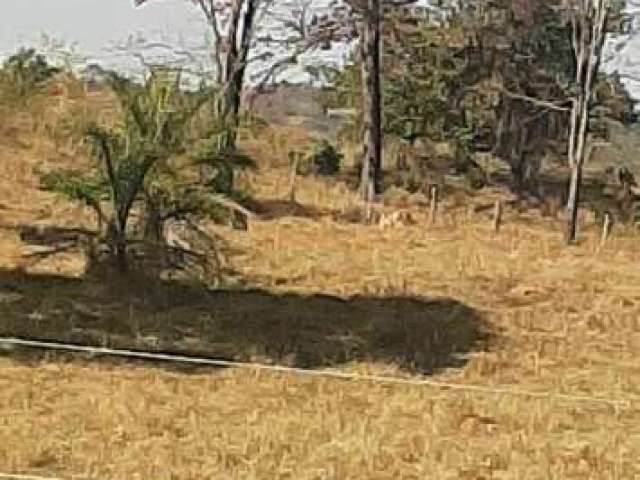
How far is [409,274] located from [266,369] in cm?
563

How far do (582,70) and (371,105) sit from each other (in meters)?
4.25

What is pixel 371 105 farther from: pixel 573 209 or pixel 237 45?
pixel 573 209

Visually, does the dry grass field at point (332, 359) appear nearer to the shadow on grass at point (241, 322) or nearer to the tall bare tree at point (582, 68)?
the shadow on grass at point (241, 322)

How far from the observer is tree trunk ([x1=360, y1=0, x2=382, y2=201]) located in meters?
28.0

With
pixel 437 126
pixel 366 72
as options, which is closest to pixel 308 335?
pixel 366 72

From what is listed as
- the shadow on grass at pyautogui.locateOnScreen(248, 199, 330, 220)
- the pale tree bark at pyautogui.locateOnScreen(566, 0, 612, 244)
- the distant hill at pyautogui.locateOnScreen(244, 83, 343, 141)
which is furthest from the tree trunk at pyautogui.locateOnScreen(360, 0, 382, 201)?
the distant hill at pyautogui.locateOnScreen(244, 83, 343, 141)

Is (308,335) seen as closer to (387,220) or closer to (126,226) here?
(126,226)

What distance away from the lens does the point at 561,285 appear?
19.0 meters

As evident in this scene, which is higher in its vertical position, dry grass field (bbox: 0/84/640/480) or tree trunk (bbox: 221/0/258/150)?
tree trunk (bbox: 221/0/258/150)

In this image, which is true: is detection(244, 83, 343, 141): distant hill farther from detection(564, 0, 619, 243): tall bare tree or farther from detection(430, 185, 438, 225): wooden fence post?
detection(564, 0, 619, 243): tall bare tree

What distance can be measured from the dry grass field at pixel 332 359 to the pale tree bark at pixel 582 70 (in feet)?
6.31

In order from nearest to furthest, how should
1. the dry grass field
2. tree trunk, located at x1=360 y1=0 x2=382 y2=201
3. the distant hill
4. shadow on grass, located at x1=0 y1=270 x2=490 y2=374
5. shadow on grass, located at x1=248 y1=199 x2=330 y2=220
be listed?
the dry grass field
shadow on grass, located at x1=0 y1=270 x2=490 y2=374
shadow on grass, located at x1=248 y1=199 x2=330 y2=220
tree trunk, located at x1=360 y1=0 x2=382 y2=201
the distant hill

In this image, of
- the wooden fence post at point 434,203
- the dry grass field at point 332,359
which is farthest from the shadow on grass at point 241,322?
the wooden fence post at point 434,203

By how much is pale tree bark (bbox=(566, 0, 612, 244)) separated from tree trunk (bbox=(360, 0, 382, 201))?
3.86 m
